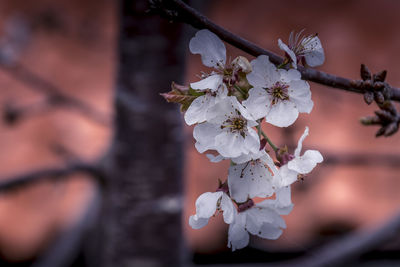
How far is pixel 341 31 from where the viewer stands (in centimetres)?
231

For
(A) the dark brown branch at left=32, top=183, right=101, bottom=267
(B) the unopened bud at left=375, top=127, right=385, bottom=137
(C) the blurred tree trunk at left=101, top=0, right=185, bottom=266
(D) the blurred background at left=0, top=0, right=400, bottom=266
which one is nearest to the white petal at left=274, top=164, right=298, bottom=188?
(B) the unopened bud at left=375, top=127, right=385, bottom=137

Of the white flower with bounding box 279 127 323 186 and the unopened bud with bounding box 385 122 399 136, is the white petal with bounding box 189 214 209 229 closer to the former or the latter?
the white flower with bounding box 279 127 323 186

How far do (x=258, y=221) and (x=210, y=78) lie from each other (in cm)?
18

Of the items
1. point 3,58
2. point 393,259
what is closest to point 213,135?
point 3,58

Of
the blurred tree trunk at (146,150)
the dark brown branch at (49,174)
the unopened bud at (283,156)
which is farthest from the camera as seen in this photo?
the dark brown branch at (49,174)

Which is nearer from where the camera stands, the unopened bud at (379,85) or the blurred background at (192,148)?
the unopened bud at (379,85)

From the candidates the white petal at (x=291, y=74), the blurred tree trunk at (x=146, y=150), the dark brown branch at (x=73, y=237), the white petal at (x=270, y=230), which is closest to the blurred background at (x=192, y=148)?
the dark brown branch at (x=73, y=237)

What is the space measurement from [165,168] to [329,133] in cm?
176

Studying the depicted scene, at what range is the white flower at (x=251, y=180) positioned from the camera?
37cm

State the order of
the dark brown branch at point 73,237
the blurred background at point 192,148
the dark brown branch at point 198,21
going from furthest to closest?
1. the blurred background at point 192,148
2. the dark brown branch at point 73,237
3. the dark brown branch at point 198,21

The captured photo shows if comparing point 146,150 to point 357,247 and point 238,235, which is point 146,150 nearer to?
point 238,235

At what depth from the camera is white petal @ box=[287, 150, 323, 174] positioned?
0.39 meters

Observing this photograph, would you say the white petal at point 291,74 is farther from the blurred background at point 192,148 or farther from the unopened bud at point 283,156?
the blurred background at point 192,148

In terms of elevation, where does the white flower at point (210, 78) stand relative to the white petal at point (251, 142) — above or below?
above
